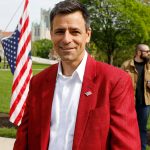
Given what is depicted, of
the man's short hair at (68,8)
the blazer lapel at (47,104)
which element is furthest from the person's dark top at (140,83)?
the man's short hair at (68,8)

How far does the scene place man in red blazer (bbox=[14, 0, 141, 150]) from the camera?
2.17m

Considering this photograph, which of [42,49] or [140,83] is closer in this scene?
[140,83]

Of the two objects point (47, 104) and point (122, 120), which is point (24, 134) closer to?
point (47, 104)

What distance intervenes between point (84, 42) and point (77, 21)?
4.8 inches

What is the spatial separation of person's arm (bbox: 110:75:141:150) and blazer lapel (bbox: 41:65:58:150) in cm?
34

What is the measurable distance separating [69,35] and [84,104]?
1.17ft

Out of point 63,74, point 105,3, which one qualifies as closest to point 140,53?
point 63,74

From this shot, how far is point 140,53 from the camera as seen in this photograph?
256 inches

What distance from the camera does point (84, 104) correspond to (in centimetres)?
222

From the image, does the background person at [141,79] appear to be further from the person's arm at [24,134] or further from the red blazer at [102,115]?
the red blazer at [102,115]

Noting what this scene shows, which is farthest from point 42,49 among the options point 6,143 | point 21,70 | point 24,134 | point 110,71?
point 110,71

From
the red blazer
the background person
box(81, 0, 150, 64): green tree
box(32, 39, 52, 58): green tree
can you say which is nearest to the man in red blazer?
the red blazer

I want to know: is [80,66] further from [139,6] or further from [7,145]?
[139,6]

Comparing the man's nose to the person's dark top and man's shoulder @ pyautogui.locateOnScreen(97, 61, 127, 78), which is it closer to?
man's shoulder @ pyautogui.locateOnScreen(97, 61, 127, 78)
